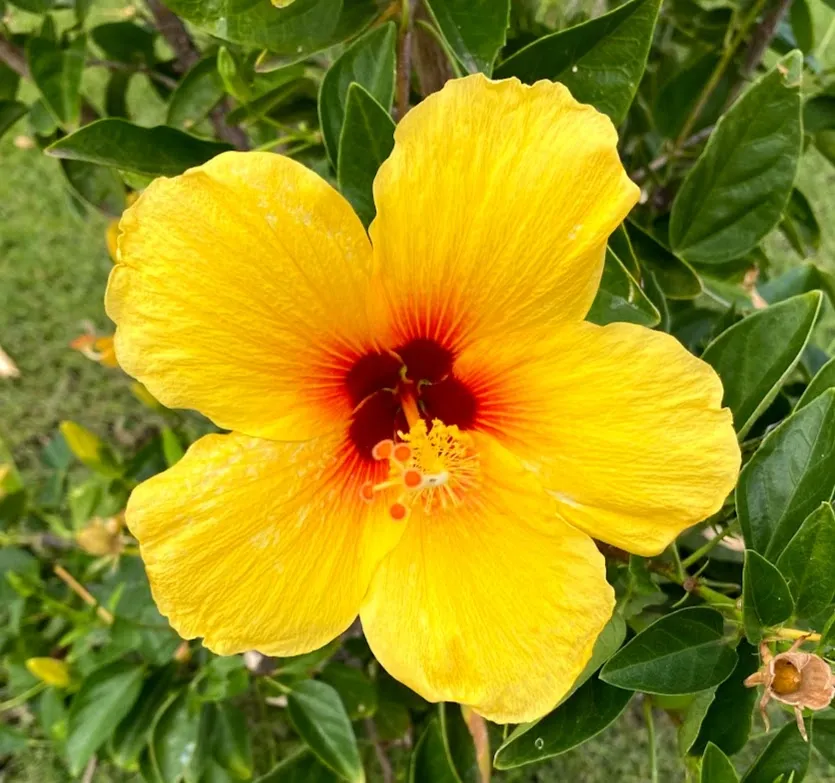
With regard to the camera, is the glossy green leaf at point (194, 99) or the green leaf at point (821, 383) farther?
the glossy green leaf at point (194, 99)

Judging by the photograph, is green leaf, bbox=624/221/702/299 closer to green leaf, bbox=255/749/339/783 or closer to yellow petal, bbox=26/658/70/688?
green leaf, bbox=255/749/339/783

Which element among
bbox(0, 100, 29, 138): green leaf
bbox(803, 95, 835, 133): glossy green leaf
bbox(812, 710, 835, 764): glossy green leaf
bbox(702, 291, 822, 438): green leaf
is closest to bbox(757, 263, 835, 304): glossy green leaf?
bbox(803, 95, 835, 133): glossy green leaf

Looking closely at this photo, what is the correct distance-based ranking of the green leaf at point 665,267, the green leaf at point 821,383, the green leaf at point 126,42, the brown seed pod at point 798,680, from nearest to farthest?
the brown seed pod at point 798,680 → the green leaf at point 821,383 → the green leaf at point 665,267 → the green leaf at point 126,42

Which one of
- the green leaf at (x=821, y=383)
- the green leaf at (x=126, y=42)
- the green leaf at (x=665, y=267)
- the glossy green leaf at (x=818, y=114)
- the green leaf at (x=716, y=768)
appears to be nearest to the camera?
the green leaf at (x=716, y=768)

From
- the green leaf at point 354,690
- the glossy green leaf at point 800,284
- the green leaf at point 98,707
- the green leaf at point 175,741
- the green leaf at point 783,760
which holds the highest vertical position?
the glossy green leaf at point 800,284

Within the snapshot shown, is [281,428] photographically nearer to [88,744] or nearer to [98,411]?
[88,744]

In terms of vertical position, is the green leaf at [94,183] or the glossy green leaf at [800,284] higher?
the green leaf at [94,183]

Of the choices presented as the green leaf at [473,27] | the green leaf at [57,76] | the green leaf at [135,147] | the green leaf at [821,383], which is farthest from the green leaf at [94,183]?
the green leaf at [821,383]

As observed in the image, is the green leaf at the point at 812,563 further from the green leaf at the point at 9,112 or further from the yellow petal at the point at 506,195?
the green leaf at the point at 9,112
